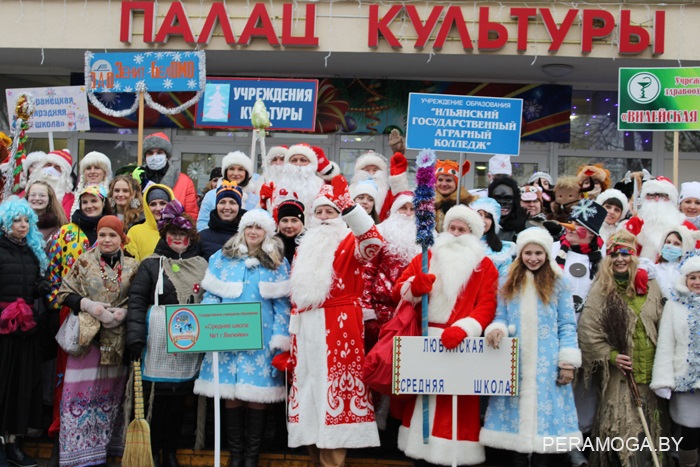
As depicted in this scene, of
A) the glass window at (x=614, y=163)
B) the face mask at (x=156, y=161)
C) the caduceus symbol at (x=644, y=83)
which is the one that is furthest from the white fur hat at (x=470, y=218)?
the glass window at (x=614, y=163)

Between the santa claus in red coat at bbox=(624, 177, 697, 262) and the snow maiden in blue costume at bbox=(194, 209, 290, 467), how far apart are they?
307 centimetres

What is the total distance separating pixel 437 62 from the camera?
12.2 metres

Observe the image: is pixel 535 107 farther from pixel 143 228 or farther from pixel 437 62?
pixel 143 228

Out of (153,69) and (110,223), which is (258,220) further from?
(153,69)

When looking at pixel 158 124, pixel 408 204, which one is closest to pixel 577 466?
pixel 408 204

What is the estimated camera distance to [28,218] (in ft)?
20.2

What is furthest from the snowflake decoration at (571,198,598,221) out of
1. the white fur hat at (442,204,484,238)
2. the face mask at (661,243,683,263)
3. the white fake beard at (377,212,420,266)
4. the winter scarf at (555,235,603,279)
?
the white fake beard at (377,212,420,266)

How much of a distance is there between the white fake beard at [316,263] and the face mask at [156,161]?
2.85 meters

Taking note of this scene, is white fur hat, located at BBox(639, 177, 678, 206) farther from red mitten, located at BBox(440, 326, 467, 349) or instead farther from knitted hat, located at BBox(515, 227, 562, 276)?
red mitten, located at BBox(440, 326, 467, 349)

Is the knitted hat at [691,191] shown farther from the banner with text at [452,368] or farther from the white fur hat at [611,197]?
the banner with text at [452,368]

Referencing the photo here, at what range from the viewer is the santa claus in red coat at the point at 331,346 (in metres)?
5.68

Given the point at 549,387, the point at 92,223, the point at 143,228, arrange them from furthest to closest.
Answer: the point at 143,228
the point at 92,223
the point at 549,387

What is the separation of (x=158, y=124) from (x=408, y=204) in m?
8.14

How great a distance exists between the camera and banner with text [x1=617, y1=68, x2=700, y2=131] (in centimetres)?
848
